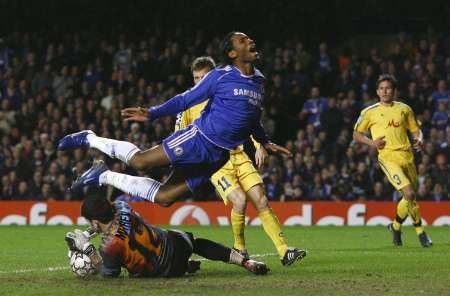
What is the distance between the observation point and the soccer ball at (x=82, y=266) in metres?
9.45

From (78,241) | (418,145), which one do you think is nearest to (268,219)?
(78,241)

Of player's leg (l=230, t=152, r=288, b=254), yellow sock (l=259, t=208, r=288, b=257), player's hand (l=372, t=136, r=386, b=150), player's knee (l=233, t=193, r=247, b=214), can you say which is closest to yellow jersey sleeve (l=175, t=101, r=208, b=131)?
player's leg (l=230, t=152, r=288, b=254)

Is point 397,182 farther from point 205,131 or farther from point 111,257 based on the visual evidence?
point 111,257

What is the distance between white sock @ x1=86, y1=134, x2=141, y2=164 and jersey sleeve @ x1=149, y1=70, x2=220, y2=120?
648 mm

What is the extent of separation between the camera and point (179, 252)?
9602mm

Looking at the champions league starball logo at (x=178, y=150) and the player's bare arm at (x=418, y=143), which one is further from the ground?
the player's bare arm at (x=418, y=143)

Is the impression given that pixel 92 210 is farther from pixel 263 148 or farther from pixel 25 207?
pixel 25 207

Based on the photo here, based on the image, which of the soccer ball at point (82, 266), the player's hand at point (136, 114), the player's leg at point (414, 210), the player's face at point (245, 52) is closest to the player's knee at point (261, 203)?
the player's face at point (245, 52)

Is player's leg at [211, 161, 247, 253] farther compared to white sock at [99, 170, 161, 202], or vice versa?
player's leg at [211, 161, 247, 253]

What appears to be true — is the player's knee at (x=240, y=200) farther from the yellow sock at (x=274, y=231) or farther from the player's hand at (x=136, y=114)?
the player's hand at (x=136, y=114)

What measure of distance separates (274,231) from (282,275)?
1.15m

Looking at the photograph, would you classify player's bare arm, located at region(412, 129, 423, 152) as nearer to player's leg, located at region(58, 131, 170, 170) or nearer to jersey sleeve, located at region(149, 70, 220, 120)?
jersey sleeve, located at region(149, 70, 220, 120)

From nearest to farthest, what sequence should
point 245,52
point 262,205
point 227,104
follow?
point 227,104
point 245,52
point 262,205

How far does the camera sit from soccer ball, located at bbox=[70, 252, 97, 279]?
9.45 meters
